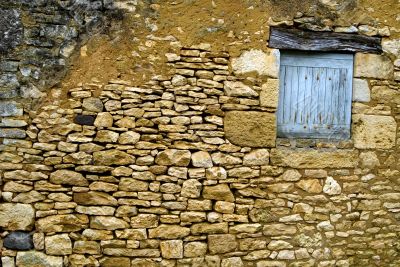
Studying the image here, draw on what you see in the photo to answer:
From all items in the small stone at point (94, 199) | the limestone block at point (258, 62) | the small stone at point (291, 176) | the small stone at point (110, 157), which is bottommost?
the small stone at point (94, 199)

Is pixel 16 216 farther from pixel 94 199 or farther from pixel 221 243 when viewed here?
pixel 221 243

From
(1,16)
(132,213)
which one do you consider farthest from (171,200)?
(1,16)

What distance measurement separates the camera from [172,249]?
3.96 meters

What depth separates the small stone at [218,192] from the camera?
4008mm

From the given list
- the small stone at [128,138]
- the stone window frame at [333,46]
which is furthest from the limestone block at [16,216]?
the stone window frame at [333,46]

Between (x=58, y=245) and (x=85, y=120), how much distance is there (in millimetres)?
1121

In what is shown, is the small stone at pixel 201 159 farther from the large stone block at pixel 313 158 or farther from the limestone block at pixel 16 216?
the limestone block at pixel 16 216

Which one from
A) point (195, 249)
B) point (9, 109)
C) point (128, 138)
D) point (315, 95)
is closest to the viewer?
point (9, 109)

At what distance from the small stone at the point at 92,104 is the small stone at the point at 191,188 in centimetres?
102

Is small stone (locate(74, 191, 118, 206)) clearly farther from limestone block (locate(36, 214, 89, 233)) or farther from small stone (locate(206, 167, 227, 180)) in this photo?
small stone (locate(206, 167, 227, 180))

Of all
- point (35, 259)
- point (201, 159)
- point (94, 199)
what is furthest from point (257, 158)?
point (35, 259)

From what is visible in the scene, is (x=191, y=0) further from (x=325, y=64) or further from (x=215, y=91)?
(x=325, y=64)

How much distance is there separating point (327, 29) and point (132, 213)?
8.24 ft

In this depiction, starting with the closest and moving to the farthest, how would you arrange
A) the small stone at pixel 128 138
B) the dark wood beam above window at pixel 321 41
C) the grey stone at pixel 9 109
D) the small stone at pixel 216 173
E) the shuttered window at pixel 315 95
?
the grey stone at pixel 9 109 → the small stone at pixel 128 138 → the small stone at pixel 216 173 → the dark wood beam above window at pixel 321 41 → the shuttered window at pixel 315 95
